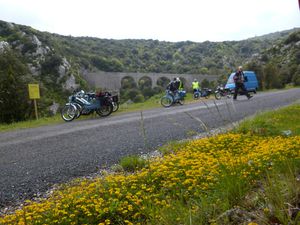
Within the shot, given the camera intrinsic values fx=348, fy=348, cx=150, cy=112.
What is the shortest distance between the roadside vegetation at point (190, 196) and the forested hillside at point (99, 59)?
24.4 ft

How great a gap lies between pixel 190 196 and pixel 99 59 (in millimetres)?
91034

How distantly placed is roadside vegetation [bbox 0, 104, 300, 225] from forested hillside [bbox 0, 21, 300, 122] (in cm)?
744

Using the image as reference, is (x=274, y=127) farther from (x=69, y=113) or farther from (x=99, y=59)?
(x=99, y=59)

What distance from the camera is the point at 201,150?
5.21 metres

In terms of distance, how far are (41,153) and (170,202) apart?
4011 millimetres

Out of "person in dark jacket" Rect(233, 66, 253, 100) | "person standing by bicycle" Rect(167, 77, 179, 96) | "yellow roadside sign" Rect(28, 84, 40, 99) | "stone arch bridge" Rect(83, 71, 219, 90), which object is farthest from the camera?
"stone arch bridge" Rect(83, 71, 219, 90)

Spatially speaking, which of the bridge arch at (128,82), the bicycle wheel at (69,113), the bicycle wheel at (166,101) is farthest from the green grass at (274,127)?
the bridge arch at (128,82)

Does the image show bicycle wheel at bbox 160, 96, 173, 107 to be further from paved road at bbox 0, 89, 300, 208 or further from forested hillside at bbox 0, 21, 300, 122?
paved road at bbox 0, 89, 300, 208

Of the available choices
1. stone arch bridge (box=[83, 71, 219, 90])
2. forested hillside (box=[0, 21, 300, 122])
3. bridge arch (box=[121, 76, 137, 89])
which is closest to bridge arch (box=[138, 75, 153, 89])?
stone arch bridge (box=[83, 71, 219, 90])

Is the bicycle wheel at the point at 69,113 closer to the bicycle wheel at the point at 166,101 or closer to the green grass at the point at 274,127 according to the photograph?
the bicycle wheel at the point at 166,101

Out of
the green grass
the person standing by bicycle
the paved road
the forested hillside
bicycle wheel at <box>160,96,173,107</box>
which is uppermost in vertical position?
the forested hillside

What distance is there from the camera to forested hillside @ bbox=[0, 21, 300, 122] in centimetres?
1854

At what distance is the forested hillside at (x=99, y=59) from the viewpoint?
1854 centimetres

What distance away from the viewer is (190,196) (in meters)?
3.23
